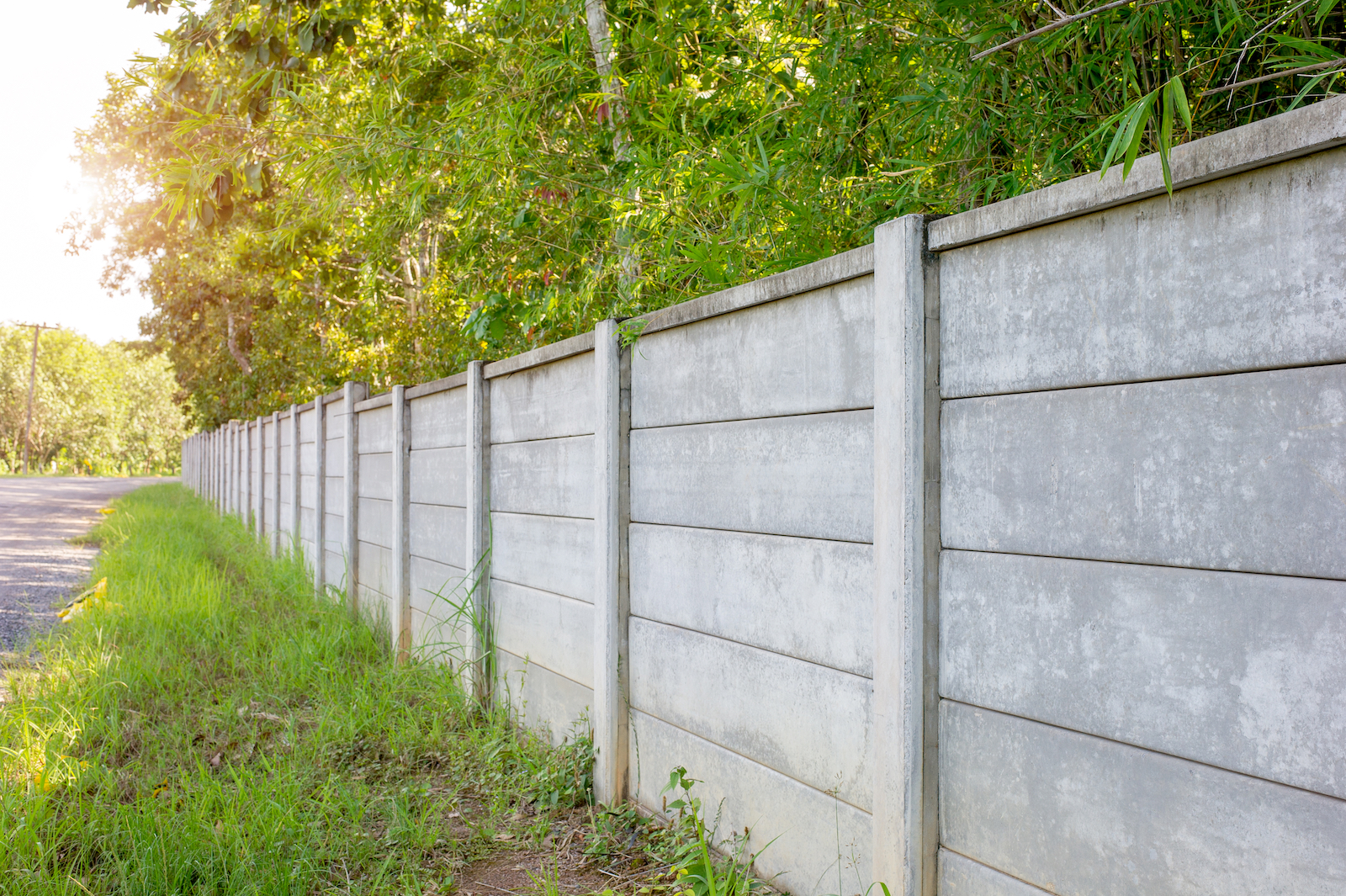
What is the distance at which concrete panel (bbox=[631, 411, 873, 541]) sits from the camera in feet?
6.32

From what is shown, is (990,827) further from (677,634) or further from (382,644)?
(382,644)

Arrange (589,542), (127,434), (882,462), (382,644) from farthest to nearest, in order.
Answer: (127,434), (382,644), (589,542), (882,462)

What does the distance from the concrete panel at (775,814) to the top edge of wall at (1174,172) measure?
1.23m

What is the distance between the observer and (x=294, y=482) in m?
8.04

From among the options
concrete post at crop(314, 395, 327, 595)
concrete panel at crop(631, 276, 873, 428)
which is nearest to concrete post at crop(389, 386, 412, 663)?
concrete post at crop(314, 395, 327, 595)

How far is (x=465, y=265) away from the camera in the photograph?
5254 millimetres

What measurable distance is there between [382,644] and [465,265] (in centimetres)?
229

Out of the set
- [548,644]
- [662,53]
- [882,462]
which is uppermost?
[662,53]

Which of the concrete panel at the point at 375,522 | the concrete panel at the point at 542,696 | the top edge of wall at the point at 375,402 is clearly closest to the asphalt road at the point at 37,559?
the concrete panel at the point at 375,522

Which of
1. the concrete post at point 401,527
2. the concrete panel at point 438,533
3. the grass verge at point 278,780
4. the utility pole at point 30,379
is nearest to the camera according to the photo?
the grass verge at point 278,780

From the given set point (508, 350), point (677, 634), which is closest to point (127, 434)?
point (508, 350)

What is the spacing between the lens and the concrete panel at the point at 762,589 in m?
1.93

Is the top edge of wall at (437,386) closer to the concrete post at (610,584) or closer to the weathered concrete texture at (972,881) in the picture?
the concrete post at (610,584)

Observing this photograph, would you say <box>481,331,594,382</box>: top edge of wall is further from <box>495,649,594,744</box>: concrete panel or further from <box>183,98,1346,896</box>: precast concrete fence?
<box>495,649,594,744</box>: concrete panel
